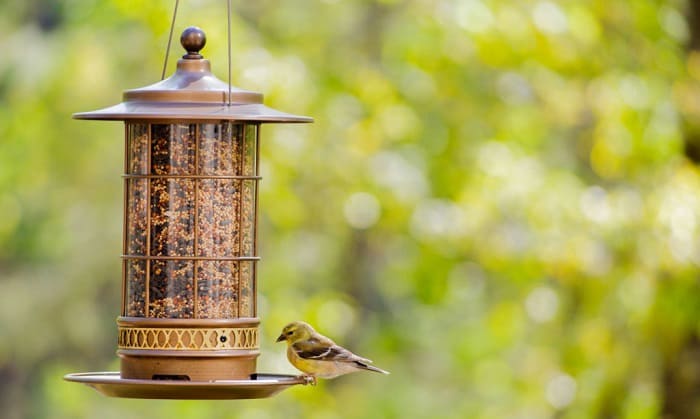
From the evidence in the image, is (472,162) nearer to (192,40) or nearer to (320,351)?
(320,351)

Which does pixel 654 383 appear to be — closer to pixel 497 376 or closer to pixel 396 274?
pixel 396 274

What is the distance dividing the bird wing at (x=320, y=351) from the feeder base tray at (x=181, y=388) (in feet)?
3.47

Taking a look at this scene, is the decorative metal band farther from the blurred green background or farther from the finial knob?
the blurred green background

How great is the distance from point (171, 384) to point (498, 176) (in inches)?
262

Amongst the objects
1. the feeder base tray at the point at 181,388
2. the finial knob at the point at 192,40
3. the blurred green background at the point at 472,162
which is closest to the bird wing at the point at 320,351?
the feeder base tray at the point at 181,388

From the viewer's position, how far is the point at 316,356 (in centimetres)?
723

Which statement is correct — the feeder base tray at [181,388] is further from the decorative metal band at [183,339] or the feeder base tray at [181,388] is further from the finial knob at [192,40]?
the finial knob at [192,40]

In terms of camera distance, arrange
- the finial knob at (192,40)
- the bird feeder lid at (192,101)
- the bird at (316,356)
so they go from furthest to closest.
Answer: the bird at (316,356) → the finial knob at (192,40) → the bird feeder lid at (192,101)

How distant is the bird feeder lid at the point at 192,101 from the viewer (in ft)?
20.1

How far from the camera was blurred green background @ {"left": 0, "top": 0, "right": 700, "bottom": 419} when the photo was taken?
1155 cm

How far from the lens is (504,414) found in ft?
52.2

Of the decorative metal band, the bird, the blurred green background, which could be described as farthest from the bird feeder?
the blurred green background

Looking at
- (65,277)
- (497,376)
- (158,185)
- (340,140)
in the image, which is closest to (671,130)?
(340,140)

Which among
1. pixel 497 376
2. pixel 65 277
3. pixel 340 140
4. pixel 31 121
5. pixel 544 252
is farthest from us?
pixel 65 277
